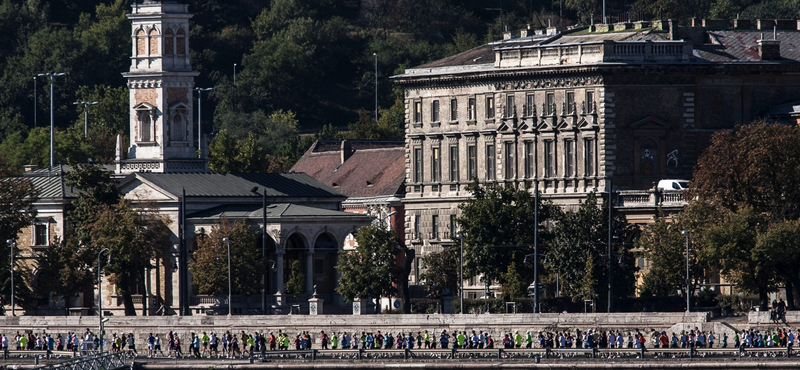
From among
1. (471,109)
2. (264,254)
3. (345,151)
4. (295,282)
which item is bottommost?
(295,282)

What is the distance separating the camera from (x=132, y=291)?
132 m

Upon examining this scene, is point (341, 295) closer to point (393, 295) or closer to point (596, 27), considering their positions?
point (393, 295)

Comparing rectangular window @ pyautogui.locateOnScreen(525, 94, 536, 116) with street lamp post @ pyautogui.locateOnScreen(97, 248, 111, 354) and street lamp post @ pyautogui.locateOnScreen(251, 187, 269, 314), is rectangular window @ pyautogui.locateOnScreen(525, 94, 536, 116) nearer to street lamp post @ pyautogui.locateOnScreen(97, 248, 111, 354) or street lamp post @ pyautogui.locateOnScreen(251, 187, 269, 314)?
street lamp post @ pyautogui.locateOnScreen(251, 187, 269, 314)

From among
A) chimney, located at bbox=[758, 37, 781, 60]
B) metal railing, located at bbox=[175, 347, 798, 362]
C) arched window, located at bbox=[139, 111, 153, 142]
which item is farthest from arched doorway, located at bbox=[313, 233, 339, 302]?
chimney, located at bbox=[758, 37, 781, 60]

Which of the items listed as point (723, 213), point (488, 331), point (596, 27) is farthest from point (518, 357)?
point (596, 27)

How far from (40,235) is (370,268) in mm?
22343

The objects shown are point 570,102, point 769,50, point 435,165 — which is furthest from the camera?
point 435,165

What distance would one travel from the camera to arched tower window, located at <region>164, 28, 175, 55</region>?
139 meters

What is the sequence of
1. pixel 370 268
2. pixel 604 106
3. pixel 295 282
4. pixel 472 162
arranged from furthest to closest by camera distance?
pixel 472 162 < pixel 295 282 < pixel 604 106 < pixel 370 268

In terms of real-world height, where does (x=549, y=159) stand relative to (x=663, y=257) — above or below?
above

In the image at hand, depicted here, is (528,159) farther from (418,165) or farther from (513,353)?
(513,353)

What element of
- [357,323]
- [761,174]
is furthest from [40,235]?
[761,174]

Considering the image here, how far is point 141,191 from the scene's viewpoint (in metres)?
132

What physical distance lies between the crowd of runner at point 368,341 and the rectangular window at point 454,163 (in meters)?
25.7
